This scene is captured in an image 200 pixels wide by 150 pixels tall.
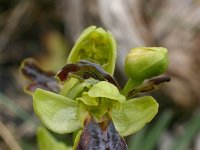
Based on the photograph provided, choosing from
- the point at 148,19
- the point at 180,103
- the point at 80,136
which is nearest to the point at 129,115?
the point at 80,136

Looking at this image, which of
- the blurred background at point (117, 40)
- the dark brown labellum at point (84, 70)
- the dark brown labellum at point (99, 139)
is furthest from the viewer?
the blurred background at point (117, 40)

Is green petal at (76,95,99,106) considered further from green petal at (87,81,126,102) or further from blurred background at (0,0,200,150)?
blurred background at (0,0,200,150)

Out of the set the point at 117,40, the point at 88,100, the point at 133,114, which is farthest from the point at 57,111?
the point at 117,40

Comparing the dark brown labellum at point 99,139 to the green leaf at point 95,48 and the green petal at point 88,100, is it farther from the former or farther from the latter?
the green leaf at point 95,48

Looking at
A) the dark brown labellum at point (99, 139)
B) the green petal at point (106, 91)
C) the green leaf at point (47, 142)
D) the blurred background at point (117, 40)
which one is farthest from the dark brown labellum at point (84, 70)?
the blurred background at point (117, 40)

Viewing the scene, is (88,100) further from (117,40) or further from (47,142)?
(117,40)

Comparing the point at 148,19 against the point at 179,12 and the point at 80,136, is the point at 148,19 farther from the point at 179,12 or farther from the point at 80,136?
the point at 80,136
